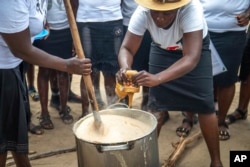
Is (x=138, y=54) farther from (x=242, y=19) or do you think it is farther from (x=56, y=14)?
(x=242, y=19)

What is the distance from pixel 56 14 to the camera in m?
4.67

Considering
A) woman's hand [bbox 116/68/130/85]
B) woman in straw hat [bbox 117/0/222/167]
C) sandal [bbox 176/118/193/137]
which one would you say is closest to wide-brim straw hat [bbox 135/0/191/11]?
woman in straw hat [bbox 117/0/222/167]

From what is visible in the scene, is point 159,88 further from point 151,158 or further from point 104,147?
point 104,147

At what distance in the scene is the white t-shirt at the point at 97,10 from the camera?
177 inches

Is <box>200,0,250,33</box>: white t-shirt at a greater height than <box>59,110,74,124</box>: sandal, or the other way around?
<box>200,0,250,33</box>: white t-shirt

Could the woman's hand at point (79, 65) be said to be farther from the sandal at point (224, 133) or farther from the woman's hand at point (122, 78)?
the sandal at point (224, 133)

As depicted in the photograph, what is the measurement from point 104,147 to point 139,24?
1.37 m

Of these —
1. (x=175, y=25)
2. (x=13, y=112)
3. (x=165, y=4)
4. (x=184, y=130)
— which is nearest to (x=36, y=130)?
(x=184, y=130)

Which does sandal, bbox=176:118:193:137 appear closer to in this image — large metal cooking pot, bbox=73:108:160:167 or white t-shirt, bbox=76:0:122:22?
white t-shirt, bbox=76:0:122:22

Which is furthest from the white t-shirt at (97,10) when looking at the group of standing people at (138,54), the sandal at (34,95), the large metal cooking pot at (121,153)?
the large metal cooking pot at (121,153)

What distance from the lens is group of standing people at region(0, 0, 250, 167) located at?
292cm

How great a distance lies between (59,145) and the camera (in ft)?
14.9

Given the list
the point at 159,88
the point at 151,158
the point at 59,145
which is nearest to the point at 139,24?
the point at 159,88

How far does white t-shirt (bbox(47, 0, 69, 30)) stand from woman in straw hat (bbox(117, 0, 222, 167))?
1258mm
